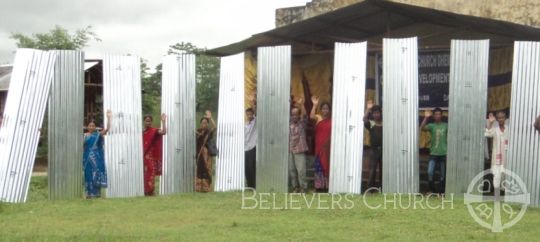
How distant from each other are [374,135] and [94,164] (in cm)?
401

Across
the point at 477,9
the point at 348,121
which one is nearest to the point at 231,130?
the point at 348,121

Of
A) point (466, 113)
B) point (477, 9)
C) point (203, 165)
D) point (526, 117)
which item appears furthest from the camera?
point (477, 9)

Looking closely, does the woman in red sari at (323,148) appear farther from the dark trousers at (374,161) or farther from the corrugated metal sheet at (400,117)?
the corrugated metal sheet at (400,117)

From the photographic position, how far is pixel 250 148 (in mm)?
11203

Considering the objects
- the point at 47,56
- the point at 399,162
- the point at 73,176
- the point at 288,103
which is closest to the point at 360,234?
the point at 399,162

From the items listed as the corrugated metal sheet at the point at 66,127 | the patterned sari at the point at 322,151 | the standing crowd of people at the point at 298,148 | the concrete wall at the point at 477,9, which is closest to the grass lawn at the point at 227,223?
the corrugated metal sheet at the point at 66,127

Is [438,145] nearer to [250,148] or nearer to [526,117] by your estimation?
[526,117]

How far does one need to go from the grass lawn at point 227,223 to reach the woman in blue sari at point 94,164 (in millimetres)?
439

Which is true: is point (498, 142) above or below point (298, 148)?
above

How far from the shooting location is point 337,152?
997cm

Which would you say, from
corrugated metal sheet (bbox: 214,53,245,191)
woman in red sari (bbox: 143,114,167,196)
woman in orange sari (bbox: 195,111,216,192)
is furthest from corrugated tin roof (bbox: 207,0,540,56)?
woman in red sari (bbox: 143,114,167,196)

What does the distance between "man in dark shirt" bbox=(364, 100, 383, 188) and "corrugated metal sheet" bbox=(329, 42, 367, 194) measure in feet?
1.33

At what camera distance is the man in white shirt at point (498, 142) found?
31.1 ft

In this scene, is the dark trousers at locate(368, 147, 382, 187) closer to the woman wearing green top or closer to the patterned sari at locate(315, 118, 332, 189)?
the patterned sari at locate(315, 118, 332, 189)
